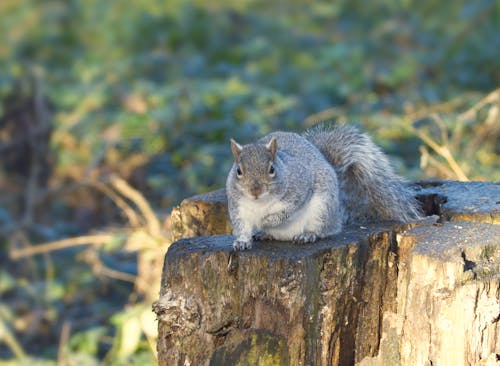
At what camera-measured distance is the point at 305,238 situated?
6.58 feet

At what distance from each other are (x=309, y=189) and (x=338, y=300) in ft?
1.14

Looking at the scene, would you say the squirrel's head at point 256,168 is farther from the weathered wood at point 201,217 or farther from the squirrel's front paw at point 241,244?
the weathered wood at point 201,217

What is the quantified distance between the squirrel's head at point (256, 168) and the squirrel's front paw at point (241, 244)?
0.43ft

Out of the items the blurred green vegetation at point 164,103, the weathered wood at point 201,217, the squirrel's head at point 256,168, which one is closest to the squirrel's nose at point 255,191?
the squirrel's head at point 256,168

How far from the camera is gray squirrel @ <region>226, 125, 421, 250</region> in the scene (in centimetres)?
204

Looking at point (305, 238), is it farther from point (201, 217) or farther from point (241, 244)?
point (201, 217)

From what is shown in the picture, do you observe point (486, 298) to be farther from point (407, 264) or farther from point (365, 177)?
point (365, 177)

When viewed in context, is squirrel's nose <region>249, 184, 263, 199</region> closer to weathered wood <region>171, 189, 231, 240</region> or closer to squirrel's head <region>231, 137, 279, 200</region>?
squirrel's head <region>231, 137, 279, 200</region>

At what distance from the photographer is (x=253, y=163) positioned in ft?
6.70

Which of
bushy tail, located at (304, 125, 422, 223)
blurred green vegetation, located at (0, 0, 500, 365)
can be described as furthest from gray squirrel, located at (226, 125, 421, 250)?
blurred green vegetation, located at (0, 0, 500, 365)

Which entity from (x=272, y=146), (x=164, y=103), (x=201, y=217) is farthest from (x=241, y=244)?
(x=164, y=103)

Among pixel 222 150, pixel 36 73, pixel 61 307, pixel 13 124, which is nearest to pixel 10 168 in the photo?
pixel 13 124

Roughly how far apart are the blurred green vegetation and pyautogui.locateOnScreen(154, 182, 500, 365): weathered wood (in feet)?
3.83

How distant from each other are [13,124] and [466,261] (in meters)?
3.78
